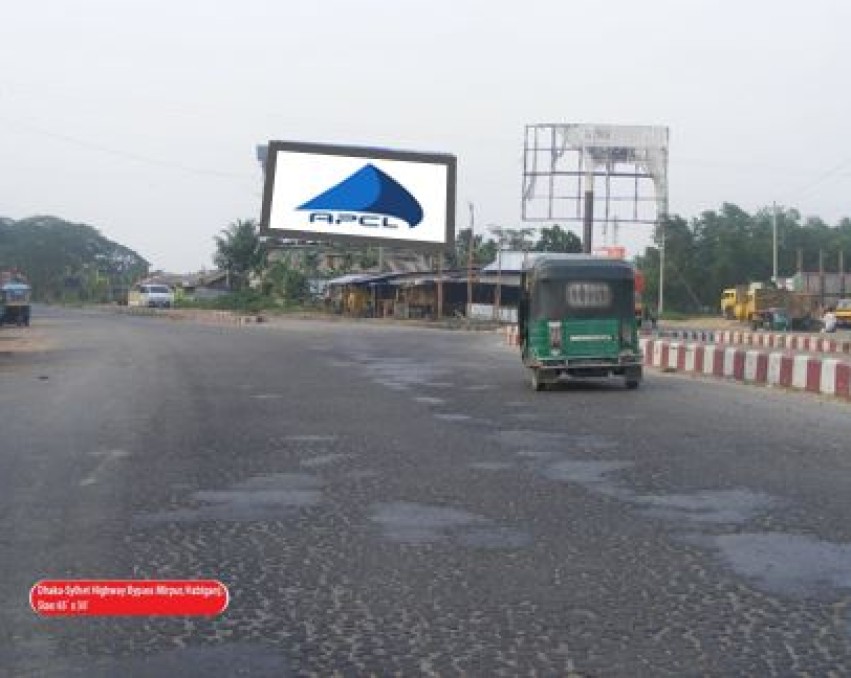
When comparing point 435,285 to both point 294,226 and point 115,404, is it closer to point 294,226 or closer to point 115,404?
point 294,226

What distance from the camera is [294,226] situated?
51844 mm

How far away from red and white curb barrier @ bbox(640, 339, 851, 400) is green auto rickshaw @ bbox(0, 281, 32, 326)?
36.7m

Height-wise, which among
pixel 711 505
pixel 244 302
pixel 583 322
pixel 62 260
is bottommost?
pixel 711 505

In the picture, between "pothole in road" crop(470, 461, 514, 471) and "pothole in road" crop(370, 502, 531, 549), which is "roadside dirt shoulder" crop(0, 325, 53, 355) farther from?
"pothole in road" crop(370, 502, 531, 549)

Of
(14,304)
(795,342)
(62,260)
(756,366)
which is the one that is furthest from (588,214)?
(62,260)

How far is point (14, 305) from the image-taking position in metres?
53.7

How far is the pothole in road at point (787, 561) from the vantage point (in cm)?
546

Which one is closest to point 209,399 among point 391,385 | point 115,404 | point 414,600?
point 115,404

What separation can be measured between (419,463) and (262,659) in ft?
16.8

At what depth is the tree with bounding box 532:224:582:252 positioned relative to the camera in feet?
287

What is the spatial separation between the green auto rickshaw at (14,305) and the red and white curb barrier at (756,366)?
3670 centimetres

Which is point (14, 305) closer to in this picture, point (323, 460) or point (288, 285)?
point (288, 285)
